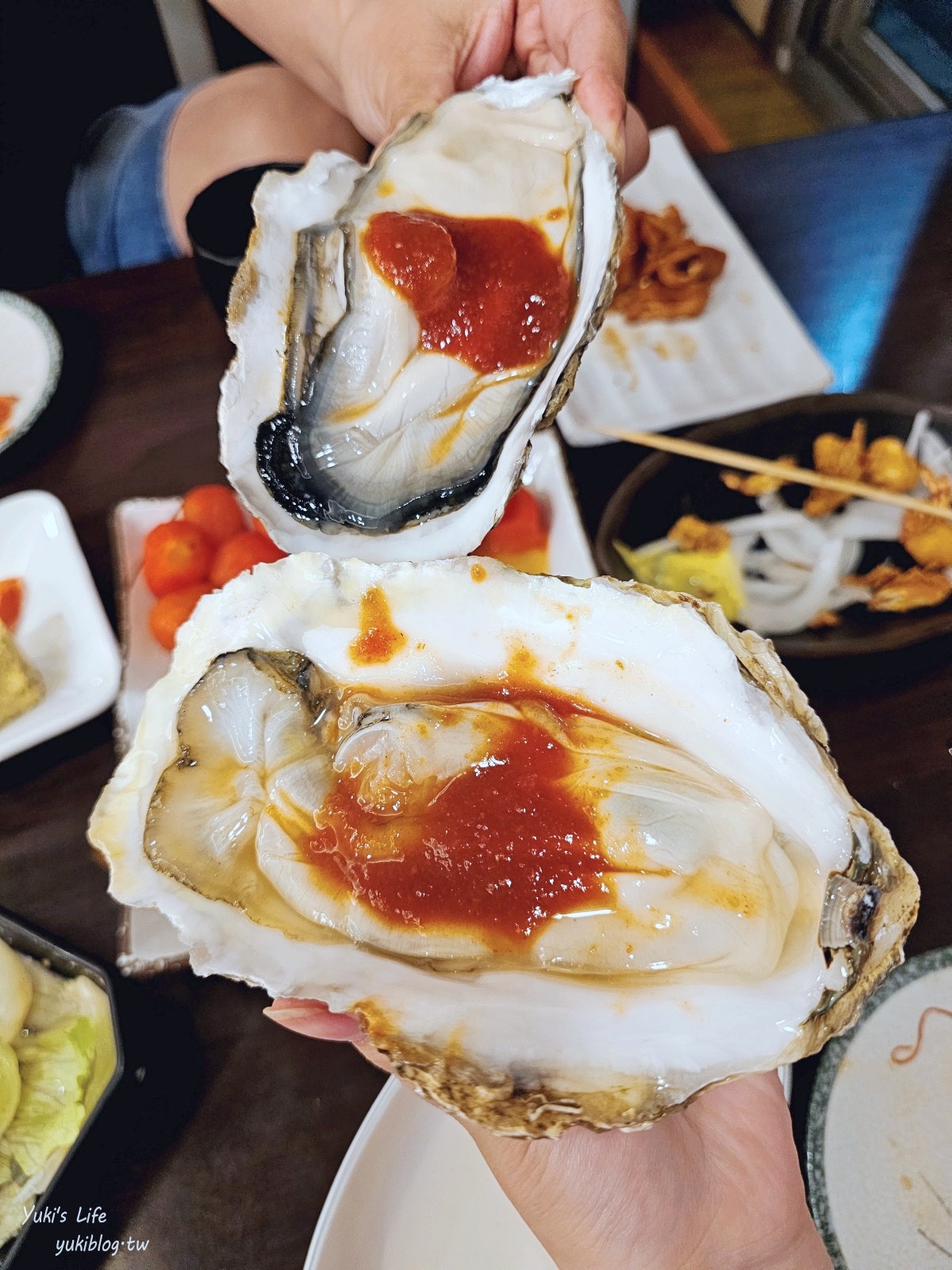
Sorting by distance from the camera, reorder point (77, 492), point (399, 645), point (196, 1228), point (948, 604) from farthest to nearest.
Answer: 1. point (77, 492)
2. point (948, 604)
3. point (196, 1228)
4. point (399, 645)

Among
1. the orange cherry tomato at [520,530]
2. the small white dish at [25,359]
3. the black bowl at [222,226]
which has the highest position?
the black bowl at [222,226]

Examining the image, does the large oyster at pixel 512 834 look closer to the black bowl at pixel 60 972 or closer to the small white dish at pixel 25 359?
the black bowl at pixel 60 972

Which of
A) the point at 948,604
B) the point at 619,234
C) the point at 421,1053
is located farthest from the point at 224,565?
the point at 948,604

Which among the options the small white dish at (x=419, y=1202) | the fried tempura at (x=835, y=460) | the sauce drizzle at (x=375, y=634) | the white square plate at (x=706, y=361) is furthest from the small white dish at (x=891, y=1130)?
the white square plate at (x=706, y=361)

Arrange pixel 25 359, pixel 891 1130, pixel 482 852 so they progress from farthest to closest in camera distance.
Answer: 1. pixel 25 359
2. pixel 891 1130
3. pixel 482 852

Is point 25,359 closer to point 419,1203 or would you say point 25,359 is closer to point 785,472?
point 785,472

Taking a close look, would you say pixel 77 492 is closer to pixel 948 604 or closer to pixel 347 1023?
pixel 347 1023

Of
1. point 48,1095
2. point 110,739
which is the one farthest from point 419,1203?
point 110,739
